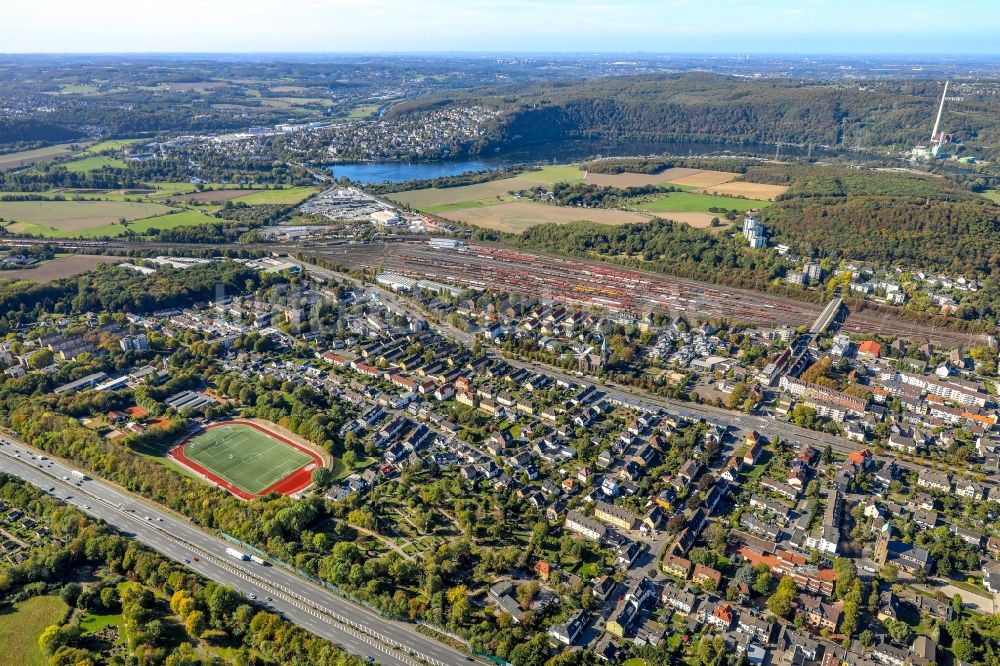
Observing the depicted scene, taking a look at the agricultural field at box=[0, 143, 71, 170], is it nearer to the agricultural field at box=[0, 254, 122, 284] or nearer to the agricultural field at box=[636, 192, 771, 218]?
the agricultural field at box=[0, 254, 122, 284]

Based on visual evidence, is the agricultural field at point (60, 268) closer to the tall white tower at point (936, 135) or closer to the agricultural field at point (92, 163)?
the agricultural field at point (92, 163)

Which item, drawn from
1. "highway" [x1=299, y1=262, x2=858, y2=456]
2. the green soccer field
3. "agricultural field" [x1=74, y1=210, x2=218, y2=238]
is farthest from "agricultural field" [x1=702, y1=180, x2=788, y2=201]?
the green soccer field

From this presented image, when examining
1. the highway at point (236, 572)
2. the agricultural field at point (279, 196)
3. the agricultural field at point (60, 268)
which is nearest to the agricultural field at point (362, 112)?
the agricultural field at point (279, 196)

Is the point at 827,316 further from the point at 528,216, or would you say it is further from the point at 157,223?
the point at 157,223

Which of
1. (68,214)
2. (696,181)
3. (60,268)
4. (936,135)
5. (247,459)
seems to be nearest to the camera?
(247,459)

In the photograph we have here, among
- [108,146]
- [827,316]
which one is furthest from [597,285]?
[108,146]

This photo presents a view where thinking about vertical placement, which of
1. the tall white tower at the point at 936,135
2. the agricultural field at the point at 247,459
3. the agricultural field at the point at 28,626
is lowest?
the agricultural field at the point at 28,626

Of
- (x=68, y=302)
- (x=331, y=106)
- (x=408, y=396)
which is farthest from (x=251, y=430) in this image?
(x=331, y=106)
